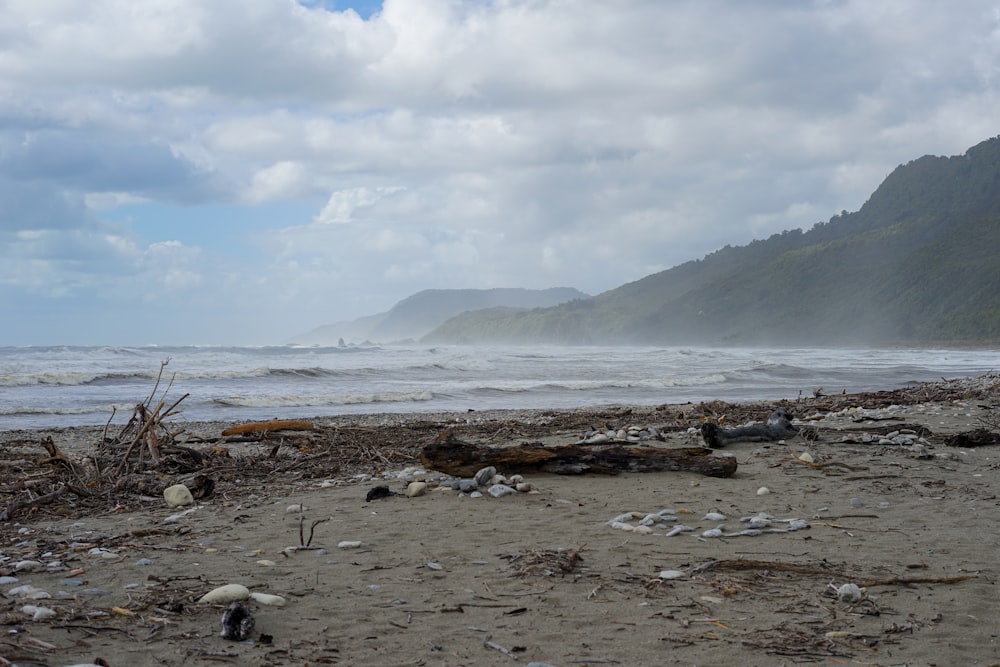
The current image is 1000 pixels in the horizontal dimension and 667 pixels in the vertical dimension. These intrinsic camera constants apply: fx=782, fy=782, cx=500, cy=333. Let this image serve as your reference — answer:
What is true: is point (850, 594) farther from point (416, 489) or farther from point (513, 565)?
point (416, 489)

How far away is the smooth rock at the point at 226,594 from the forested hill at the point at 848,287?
266ft

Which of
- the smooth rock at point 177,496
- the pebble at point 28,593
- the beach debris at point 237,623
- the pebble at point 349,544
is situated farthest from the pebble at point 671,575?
the smooth rock at point 177,496

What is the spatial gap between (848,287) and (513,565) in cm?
11038

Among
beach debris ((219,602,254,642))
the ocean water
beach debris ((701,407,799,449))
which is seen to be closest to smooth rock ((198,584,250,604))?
beach debris ((219,602,254,642))

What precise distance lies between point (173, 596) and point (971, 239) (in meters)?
109

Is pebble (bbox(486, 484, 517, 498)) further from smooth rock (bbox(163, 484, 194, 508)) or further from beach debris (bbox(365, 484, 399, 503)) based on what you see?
smooth rock (bbox(163, 484, 194, 508))

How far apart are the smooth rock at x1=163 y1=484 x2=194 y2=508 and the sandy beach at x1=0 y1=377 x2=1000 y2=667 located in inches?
4.3

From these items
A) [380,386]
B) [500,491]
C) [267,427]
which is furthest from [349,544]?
[380,386]

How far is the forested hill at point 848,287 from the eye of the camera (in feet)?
285

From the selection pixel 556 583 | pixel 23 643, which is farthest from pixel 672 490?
pixel 23 643

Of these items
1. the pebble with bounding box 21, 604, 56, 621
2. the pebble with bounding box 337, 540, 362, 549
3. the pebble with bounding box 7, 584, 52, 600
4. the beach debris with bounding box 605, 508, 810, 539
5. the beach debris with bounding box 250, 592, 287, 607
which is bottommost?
the pebble with bounding box 337, 540, 362, 549

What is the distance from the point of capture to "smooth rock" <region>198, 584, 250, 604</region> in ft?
11.1

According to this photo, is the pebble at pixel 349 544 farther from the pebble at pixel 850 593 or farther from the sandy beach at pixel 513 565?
the pebble at pixel 850 593

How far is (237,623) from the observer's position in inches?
120
